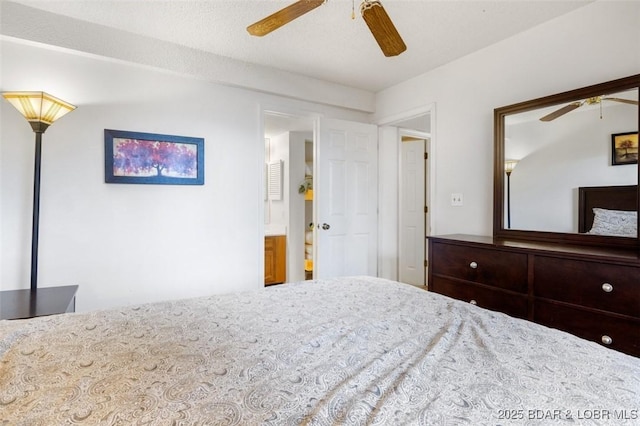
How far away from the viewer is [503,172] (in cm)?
256

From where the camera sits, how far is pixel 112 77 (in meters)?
2.56

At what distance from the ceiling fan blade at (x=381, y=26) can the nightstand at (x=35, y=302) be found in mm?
2191

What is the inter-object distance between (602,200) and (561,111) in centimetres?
66

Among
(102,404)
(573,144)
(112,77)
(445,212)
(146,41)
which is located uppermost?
(146,41)

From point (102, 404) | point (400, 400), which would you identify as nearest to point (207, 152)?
point (102, 404)

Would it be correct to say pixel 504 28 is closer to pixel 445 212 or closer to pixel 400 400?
pixel 445 212

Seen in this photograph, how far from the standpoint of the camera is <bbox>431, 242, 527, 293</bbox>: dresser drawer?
2.01 m

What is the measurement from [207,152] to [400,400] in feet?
9.00


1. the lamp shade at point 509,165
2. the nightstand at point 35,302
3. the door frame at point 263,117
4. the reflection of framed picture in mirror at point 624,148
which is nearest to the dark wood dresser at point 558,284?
the reflection of framed picture in mirror at point 624,148

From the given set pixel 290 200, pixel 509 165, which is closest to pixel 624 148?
pixel 509 165

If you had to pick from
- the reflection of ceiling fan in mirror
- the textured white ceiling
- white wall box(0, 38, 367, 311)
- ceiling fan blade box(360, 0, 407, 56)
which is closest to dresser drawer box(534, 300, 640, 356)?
the reflection of ceiling fan in mirror

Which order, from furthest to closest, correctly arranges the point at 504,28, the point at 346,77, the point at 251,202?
the point at 346,77 < the point at 251,202 < the point at 504,28

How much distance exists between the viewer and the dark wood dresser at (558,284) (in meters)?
1.59

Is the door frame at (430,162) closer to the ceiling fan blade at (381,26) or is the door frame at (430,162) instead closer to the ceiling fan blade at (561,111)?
the ceiling fan blade at (561,111)
